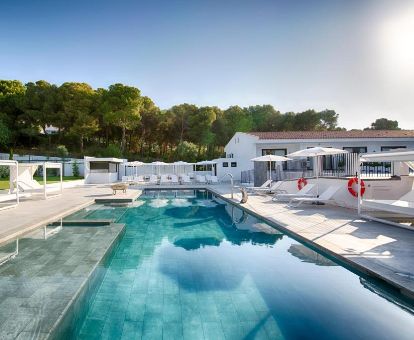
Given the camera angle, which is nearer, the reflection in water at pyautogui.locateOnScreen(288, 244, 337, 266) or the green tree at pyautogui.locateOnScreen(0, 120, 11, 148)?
the reflection in water at pyautogui.locateOnScreen(288, 244, 337, 266)

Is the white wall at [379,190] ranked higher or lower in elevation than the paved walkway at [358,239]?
higher

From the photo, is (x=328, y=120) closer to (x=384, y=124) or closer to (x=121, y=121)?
(x=384, y=124)

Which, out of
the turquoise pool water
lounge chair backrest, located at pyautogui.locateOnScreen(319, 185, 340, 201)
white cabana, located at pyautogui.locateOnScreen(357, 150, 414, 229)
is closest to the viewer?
the turquoise pool water

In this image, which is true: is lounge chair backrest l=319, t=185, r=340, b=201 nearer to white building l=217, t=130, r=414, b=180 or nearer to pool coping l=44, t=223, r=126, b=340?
pool coping l=44, t=223, r=126, b=340

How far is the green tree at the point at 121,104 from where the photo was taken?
3141 cm

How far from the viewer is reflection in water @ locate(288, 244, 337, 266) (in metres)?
5.19

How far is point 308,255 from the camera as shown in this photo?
5676mm

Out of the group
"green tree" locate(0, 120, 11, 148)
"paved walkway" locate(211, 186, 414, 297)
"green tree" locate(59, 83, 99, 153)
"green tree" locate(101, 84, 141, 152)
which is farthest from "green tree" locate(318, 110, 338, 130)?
"green tree" locate(0, 120, 11, 148)

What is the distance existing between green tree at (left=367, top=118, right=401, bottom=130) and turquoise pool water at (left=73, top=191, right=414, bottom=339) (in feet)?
127

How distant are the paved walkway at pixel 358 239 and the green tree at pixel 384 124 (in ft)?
115

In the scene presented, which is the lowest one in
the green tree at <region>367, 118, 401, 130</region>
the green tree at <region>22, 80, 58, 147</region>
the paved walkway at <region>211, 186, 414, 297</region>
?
the paved walkway at <region>211, 186, 414, 297</region>

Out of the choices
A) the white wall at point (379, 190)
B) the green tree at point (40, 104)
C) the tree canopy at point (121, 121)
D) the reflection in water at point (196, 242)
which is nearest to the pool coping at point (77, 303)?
the reflection in water at point (196, 242)

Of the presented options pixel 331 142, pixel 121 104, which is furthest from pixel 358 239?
pixel 121 104

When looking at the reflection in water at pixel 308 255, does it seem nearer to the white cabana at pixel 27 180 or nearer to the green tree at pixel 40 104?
the white cabana at pixel 27 180
